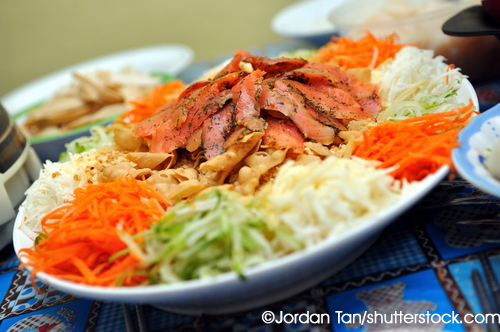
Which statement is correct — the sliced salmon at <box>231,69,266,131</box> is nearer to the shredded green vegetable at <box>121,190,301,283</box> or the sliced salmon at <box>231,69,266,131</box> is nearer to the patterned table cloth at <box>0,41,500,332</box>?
the shredded green vegetable at <box>121,190,301,283</box>

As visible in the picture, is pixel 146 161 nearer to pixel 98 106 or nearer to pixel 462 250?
pixel 462 250

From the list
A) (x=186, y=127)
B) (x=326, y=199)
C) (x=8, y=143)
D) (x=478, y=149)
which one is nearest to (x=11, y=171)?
(x=8, y=143)

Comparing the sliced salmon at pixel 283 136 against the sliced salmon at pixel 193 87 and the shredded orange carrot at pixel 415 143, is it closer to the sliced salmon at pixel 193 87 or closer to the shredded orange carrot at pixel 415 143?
the shredded orange carrot at pixel 415 143

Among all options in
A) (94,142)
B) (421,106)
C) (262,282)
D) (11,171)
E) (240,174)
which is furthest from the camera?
(94,142)

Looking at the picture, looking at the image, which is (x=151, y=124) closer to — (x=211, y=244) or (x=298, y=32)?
(x=211, y=244)

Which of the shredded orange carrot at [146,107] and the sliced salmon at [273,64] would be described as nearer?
the sliced salmon at [273,64]

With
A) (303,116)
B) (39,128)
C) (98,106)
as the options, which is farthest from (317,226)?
(39,128)

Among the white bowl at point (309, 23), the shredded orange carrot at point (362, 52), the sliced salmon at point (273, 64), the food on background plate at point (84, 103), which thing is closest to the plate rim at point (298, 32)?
the white bowl at point (309, 23)

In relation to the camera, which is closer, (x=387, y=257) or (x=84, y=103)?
(x=387, y=257)

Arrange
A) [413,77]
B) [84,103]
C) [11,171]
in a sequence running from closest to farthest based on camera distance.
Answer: [413,77] → [11,171] → [84,103]
